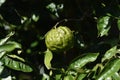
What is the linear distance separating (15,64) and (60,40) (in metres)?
0.25

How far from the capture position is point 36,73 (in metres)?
2.10

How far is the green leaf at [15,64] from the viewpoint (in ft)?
6.06

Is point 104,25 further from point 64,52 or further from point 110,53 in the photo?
point 64,52

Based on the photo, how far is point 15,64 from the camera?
1.86 metres

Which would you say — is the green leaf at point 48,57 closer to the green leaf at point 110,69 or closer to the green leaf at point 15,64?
the green leaf at point 15,64

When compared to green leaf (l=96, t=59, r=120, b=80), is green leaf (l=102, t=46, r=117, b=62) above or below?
above

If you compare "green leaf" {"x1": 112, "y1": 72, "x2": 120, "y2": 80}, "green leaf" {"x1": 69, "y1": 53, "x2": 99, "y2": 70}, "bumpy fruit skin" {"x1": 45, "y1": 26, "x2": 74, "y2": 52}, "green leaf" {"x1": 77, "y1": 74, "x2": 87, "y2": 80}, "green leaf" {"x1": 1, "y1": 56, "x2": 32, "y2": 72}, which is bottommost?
"green leaf" {"x1": 112, "y1": 72, "x2": 120, "y2": 80}

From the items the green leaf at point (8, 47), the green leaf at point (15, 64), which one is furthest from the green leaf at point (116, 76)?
the green leaf at point (8, 47)

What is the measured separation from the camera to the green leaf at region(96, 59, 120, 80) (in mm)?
1655

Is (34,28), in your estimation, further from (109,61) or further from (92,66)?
(109,61)

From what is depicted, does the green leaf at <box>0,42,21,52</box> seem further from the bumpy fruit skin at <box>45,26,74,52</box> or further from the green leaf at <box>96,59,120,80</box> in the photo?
the green leaf at <box>96,59,120,80</box>

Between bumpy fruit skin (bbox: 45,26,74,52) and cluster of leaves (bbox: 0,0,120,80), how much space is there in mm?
51

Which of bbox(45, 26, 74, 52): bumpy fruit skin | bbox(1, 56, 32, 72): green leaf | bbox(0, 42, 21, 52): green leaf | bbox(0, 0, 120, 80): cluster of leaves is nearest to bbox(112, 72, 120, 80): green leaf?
bbox(0, 0, 120, 80): cluster of leaves

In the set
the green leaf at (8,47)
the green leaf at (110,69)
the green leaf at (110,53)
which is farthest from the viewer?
the green leaf at (8,47)
